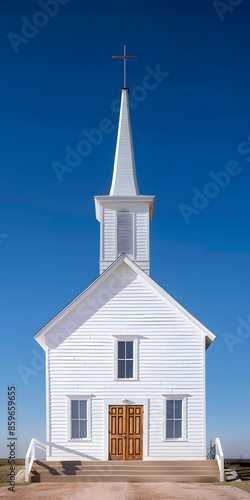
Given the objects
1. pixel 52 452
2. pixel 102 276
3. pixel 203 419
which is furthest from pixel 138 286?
pixel 52 452

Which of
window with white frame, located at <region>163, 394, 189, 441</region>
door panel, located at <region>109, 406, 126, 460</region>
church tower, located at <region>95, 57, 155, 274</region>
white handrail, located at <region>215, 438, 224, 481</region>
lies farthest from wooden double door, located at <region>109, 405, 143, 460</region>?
church tower, located at <region>95, 57, 155, 274</region>

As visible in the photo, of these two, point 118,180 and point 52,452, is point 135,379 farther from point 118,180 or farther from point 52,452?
point 118,180

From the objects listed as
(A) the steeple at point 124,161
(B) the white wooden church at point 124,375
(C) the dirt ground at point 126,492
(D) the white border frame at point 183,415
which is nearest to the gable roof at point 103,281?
(B) the white wooden church at point 124,375

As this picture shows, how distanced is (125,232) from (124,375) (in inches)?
278

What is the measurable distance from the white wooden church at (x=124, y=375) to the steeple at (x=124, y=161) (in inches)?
220

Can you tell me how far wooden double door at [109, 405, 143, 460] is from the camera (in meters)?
23.5

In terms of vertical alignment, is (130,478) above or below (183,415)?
below

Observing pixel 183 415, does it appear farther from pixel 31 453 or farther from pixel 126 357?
pixel 31 453

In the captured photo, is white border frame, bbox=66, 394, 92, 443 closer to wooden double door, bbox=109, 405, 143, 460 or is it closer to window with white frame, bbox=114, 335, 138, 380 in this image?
wooden double door, bbox=109, 405, 143, 460

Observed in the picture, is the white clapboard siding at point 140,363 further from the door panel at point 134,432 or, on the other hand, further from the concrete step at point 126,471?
the concrete step at point 126,471

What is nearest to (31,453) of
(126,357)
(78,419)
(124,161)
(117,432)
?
(78,419)

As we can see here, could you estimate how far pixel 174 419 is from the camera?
23.7 m

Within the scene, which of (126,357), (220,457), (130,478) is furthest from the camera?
(126,357)

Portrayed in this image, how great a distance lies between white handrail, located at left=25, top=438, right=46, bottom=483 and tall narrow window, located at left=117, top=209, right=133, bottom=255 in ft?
29.5
